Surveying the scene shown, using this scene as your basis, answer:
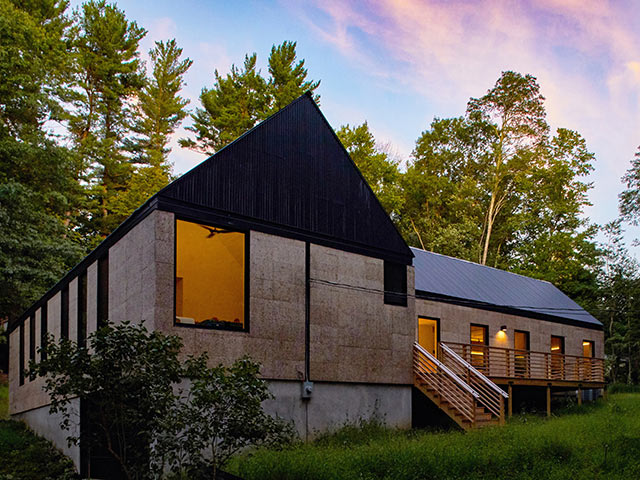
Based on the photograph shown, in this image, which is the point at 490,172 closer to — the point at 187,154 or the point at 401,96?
the point at 401,96

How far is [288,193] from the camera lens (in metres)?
14.9

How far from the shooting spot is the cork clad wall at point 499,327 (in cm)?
2089

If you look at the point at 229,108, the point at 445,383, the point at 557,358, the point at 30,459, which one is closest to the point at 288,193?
the point at 445,383

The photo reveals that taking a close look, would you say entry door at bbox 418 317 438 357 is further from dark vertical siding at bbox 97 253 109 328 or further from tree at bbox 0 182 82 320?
tree at bbox 0 182 82 320

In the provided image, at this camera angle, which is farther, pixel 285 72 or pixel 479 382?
pixel 285 72

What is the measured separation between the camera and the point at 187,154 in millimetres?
41938

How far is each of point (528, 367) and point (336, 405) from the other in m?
11.2

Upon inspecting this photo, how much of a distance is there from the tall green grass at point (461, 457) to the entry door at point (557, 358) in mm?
9504

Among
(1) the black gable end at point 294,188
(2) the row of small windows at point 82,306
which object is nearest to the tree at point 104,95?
(2) the row of small windows at point 82,306

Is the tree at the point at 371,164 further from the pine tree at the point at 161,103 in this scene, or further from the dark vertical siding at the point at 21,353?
the dark vertical siding at the point at 21,353

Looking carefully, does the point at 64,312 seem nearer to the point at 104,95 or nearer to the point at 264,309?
the point at 264,309

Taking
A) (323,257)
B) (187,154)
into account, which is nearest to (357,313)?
(323,257)

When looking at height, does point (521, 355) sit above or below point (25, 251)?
below

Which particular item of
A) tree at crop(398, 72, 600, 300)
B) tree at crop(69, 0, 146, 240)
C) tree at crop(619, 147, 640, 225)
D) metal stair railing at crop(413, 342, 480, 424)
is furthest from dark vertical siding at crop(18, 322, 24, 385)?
tree at crop(619, 147, 640, 225)
